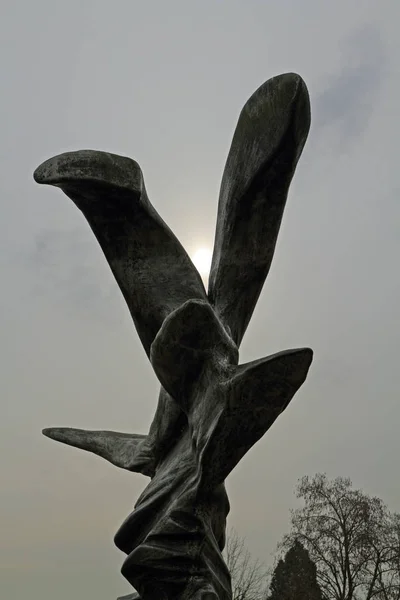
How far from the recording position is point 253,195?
406 centimetres

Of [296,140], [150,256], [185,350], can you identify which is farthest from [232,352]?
[296,140]

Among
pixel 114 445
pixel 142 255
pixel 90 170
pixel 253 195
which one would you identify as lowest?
pixel 114 445

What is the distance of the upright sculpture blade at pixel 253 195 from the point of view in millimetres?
3750

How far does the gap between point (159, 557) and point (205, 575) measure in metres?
0.25

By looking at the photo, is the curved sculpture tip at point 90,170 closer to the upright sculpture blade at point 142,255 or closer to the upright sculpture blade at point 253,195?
the upright sculpture blade at point 142,255

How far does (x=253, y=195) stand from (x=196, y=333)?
119 cm

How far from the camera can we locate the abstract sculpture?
10.5 ft

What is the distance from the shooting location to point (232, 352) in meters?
3.37

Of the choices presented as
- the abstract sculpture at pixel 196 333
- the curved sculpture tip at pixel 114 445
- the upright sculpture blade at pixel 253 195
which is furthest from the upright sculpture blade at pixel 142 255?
the curved sculpture tip at pixel 114 445

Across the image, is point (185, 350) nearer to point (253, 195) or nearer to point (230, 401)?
point (230, 401)

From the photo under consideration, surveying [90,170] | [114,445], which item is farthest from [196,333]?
[114,445]

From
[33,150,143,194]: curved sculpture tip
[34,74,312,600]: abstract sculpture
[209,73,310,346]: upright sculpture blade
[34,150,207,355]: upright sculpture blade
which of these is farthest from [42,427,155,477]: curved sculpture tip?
[33,150,143,194]: curved sculpture tip

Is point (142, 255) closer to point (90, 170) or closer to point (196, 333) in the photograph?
point (90, 170)

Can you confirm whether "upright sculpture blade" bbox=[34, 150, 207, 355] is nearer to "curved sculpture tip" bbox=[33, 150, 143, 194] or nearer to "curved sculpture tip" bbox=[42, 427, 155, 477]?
"curved sculpture tip" bbox=[33, 150, 143, 194]
